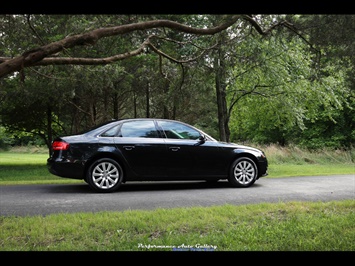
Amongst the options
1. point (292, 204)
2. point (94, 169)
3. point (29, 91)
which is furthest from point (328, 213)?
point (29, 91)

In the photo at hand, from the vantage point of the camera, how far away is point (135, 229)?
15.1 ft

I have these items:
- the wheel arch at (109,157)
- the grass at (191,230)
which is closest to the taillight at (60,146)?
the wheel arch at (109,157)

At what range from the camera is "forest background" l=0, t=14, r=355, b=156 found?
657 centimetres

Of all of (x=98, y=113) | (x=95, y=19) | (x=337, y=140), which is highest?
(x=95, y=19)

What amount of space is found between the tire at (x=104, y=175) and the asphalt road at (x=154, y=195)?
0.22m

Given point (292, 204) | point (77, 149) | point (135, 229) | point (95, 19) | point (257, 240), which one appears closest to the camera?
point (257, 240)

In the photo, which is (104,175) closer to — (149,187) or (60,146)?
(60,146)

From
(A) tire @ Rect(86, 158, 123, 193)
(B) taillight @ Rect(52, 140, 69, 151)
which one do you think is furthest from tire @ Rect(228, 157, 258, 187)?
(B) taillight @ Rect(52, 140, 69, 151)

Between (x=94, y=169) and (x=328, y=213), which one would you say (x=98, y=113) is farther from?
(x=328, y=213)

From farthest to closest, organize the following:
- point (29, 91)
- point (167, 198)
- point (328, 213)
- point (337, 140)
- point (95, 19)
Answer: point (337, 140)
point (29, 91)
point (95, 19)
point (167, 198)
point (328, 213)

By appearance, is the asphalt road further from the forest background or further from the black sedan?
the forest background

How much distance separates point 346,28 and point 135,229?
15.8 ft

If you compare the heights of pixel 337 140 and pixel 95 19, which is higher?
pixel 95 19

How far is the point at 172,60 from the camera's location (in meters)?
8.95
